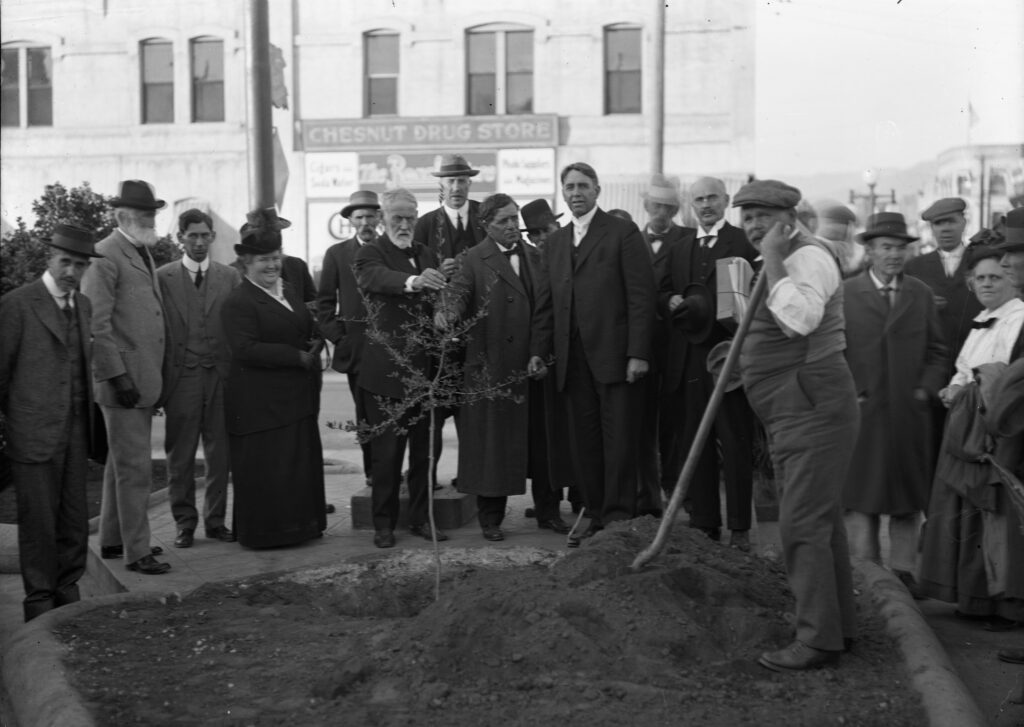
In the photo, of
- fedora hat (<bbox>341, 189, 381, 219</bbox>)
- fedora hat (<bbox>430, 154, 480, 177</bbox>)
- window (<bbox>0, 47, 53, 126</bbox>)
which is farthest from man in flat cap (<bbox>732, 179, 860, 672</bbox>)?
window (<bbox>0, 47, 53, 126</bbox>)

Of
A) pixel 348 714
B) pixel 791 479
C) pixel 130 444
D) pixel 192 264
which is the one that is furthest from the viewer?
pixel 192 264

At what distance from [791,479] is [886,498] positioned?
2.23 metres

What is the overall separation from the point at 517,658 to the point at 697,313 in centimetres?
339

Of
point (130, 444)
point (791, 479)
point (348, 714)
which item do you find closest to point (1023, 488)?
point (791, 479)

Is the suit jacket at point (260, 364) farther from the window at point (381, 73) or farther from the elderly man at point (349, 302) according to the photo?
the window at point (381, 73)

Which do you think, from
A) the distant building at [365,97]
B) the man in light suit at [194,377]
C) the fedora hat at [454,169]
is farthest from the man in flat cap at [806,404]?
the distant building at [365,97]

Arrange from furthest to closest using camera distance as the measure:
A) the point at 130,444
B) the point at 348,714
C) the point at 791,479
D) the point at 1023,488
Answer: the point at 130,444 → the point at 1023,488 → the point at 791,479 → the point at 348,714

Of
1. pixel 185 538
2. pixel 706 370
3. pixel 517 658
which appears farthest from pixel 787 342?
pixel 185 538

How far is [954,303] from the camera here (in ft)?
26.8

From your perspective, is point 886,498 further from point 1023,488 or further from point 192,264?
point 192,264

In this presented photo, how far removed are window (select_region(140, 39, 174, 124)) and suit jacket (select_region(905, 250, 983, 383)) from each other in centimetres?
2404

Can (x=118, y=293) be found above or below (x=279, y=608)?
above

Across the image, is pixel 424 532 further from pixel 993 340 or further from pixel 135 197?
pixel 993 340

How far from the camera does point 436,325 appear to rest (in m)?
7.17
